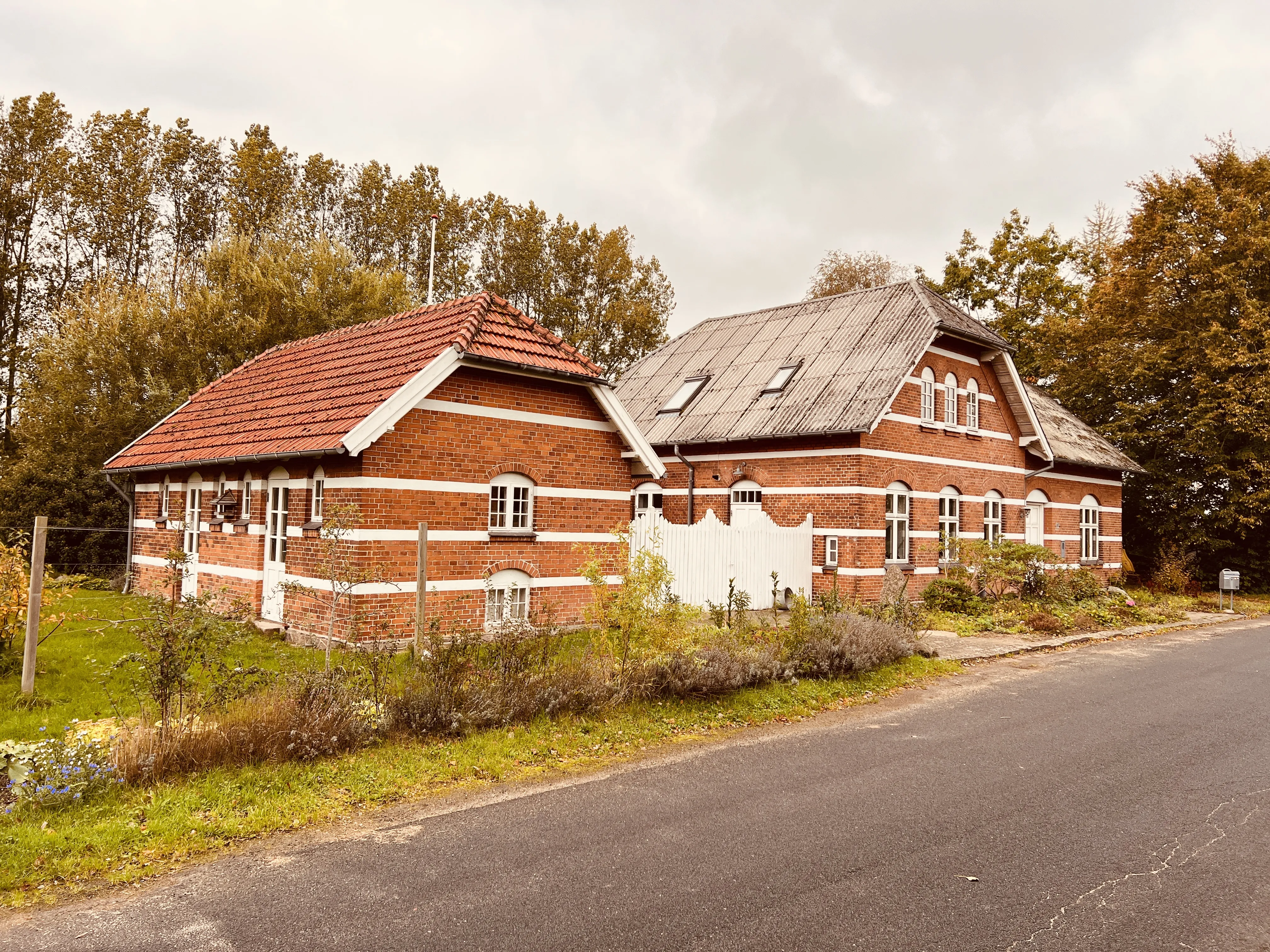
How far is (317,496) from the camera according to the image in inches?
489

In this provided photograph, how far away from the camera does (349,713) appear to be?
7.23m

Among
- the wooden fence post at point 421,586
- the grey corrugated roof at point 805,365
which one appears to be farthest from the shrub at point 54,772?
the grey corrugated roof at point 805,365

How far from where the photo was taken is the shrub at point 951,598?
1836cm

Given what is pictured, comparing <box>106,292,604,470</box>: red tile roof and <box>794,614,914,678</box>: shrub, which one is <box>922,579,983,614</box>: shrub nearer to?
<box>794,614,914,678</box>: shrub

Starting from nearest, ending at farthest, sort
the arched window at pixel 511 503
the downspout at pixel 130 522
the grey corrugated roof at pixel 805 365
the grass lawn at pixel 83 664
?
the grass lawn at pixel 83 664, the arched window at pixel 511 503, the downspout at pixel 130 522, the grey corrugated roof at pixel 805 365

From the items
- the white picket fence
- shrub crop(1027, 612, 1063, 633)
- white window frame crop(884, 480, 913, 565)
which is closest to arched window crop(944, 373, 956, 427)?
white window frame crop(884, 480, 913, 565)

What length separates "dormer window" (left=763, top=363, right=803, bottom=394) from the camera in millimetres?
21141

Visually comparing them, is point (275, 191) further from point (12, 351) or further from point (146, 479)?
point (146, 479)

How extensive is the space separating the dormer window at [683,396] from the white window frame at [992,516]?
27.8ft

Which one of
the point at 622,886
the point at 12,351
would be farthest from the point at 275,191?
the point at 622,886

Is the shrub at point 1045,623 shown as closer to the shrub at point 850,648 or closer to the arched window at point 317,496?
the shrub at point 850,648

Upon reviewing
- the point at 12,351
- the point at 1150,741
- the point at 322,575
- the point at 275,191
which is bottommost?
the point at 1150,741

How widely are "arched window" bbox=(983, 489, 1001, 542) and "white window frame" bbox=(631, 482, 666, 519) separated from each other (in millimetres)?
8803

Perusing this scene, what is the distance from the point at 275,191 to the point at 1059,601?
2975cm
